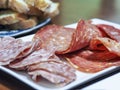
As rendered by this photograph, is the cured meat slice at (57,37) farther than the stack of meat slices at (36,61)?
Yes

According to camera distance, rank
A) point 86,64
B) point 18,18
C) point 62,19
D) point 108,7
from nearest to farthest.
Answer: point 86,64, point 18,18, point 62,19, point 108,7

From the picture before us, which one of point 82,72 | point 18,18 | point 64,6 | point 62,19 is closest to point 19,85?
point 82,72

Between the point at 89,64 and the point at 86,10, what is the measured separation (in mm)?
903

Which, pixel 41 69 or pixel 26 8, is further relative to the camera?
pixel 26 8

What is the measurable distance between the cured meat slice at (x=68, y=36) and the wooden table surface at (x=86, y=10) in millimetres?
393

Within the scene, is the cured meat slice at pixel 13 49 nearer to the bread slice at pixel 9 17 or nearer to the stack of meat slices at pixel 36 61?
the stack of meat slices at pixel 36 61

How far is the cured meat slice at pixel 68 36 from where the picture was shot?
0.94 metres

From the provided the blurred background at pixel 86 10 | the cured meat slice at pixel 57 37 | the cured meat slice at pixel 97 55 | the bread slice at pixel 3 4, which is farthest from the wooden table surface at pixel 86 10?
the cured meat slice at pixel 97 55

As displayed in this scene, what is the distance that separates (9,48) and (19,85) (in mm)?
134

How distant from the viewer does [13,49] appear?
0.90 metres

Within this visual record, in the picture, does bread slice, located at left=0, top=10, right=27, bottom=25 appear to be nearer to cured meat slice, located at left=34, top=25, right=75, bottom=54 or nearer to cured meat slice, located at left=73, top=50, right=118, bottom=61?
cured meat slice, located at left=34, top=25, right=75, bottom=54

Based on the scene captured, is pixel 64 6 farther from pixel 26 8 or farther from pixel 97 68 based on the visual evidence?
pixel 97 68

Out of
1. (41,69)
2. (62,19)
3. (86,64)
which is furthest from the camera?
(62,19)

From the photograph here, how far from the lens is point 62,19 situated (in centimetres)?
156
